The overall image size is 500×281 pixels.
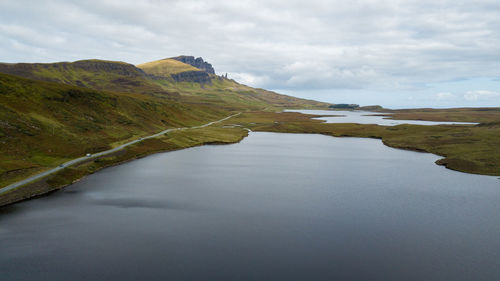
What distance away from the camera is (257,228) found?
51312 mm

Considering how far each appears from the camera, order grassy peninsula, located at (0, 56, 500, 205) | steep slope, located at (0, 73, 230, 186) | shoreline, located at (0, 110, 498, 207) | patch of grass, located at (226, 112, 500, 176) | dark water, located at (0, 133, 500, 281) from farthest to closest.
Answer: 1. patch of grass, located at (226, 112, 500, 176)
2. steep slope, located at (0, 73, 230, 186)
3. grassy peninsula, located at (0, 56, 500, 205)
4. shoreline, located at (0, 110, 498, 207)
5. dark water, located at (0, 133, 500, 281)

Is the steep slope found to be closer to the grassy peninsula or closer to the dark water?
the grassy peninsula

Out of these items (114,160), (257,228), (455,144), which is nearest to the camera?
(257,228)

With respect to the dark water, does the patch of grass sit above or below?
above

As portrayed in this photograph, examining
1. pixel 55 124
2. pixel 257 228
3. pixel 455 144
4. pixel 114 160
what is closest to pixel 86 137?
pixel 55 124

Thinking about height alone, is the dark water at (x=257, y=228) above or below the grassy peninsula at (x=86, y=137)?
below

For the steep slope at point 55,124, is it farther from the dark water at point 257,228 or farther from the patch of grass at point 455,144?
the patch of grass at point 455,144

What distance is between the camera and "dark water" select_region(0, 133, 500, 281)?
38875 mm

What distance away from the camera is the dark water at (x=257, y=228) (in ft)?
128

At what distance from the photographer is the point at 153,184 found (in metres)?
78.4

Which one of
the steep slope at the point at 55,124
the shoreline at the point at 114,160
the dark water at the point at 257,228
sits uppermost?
the steep slope at the point at 55,124

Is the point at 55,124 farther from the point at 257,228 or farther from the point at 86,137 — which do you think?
the point at 257,228

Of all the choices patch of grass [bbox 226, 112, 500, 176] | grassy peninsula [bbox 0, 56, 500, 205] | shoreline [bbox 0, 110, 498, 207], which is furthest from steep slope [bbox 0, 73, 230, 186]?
patch of grass [bbox 226, 112, 500, 176]

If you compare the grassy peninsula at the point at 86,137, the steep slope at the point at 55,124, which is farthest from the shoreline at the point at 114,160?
the steep slope at the point at 55,124
